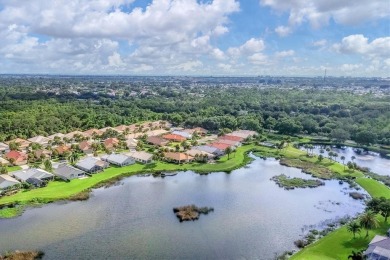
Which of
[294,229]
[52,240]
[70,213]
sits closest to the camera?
[52,240]

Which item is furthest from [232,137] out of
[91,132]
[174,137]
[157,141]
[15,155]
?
[15,155]

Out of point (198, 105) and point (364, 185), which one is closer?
point (364, 185)

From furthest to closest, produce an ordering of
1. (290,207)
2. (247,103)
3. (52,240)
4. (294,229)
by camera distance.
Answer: (247,103)
(290,207)
(294,229)
(52,240)

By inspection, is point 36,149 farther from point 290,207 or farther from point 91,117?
point 290,207

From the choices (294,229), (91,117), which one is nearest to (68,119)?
(91,117)

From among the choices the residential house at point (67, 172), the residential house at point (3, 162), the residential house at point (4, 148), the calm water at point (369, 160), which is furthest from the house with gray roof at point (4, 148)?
the calm water at point (369, 160)

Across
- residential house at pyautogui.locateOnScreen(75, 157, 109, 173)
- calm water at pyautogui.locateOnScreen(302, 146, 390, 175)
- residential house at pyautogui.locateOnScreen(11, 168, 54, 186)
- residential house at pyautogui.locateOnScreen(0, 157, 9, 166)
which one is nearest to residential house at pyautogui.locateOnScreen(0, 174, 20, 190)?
residential house at pyautogui.locateOnScreen(11, 168, 54, 186)

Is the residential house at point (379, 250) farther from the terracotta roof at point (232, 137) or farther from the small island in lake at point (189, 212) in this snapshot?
the terracotta roof at point (232, 137)
